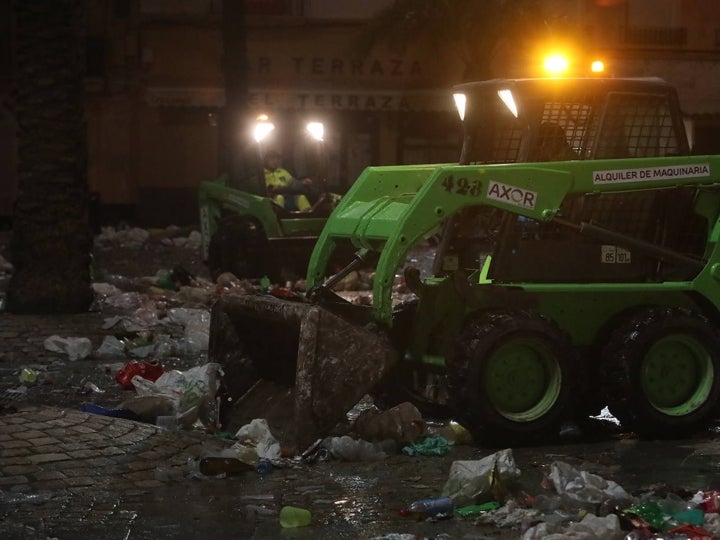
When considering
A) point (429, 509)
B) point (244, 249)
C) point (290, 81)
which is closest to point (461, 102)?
point (429, 509)

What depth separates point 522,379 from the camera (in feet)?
26.3

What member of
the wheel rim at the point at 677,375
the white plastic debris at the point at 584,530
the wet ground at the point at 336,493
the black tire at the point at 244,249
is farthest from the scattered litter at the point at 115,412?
the black tire at the point at 244,249

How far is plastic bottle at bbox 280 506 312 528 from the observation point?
621cm

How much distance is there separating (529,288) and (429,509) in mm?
2143

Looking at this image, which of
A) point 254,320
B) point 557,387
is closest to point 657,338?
point 557,387

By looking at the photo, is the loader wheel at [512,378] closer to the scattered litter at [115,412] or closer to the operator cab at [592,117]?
the operator cab at [592,117]

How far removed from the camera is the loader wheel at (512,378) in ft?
25.7

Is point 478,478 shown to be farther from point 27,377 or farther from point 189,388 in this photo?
point 27,377

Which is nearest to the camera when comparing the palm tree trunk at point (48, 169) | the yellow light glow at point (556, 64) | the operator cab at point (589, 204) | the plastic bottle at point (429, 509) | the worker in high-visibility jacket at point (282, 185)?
the plastic bottle at point (429, 509)

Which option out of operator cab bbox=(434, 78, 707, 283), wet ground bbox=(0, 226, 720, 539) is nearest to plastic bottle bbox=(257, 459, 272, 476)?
wet ground bbox=(0, 226, 720, 539)

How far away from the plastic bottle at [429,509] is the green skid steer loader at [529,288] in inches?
54.3

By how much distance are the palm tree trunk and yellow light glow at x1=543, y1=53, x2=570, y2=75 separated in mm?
4337

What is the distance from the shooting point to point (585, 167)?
319 inches

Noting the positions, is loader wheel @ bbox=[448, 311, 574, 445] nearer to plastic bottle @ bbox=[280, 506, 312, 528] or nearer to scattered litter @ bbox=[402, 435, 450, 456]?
scattered litter @ bbox=[402, 435, 450, 456]
